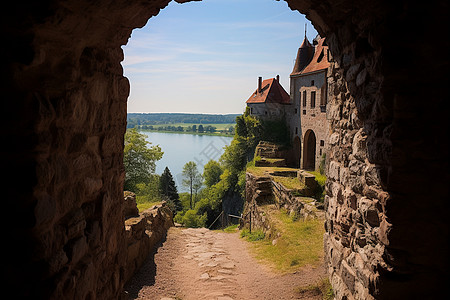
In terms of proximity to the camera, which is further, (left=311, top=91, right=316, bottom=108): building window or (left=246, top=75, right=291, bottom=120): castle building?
(left=246, top=75, right=291, bottom=120): castle building

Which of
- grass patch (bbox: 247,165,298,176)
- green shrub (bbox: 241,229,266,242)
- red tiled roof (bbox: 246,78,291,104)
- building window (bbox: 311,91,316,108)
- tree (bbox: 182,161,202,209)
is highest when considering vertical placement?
red tiled roof (bbox: 246,78,291,104)

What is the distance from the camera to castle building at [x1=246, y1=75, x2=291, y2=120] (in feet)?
105

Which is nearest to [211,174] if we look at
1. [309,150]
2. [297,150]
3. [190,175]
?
[190,175]

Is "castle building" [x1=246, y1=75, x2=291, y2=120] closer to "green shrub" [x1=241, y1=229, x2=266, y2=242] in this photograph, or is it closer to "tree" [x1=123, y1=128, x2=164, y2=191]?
"tree" [x1=123, y1=128, x2=164, y2=191]

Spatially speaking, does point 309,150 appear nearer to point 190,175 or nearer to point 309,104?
point 309,104

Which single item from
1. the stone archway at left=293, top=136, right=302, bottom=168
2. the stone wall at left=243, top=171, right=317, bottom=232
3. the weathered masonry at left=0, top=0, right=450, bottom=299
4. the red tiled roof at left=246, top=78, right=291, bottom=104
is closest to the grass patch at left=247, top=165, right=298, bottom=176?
the stone wall at left=243, top=171, right=317, bottom=232

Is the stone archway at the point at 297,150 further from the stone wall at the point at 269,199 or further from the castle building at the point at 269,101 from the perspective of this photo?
the stone wall at the point at 269,199

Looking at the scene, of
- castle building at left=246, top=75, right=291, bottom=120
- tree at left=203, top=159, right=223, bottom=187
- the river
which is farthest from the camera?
the river

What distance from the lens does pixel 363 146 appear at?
12.0ft

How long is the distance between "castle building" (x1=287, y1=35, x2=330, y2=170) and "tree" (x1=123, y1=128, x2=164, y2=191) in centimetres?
1195

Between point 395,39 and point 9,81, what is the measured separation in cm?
304

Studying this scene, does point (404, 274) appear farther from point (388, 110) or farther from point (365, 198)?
point (388, 110)

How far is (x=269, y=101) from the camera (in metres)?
32.8

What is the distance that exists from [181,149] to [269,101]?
67264mm
